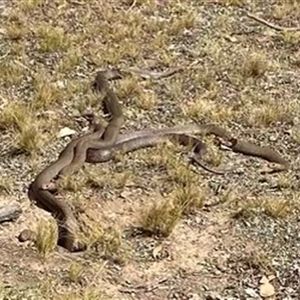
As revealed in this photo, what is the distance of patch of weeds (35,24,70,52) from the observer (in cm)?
938

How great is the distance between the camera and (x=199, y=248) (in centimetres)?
604

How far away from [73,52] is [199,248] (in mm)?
3738

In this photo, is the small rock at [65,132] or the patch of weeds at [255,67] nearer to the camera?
the small rock at [65,132]

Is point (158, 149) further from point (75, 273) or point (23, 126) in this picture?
point (75, 273)

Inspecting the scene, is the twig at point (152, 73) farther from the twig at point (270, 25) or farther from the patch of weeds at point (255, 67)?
the twig at point (270, 25)

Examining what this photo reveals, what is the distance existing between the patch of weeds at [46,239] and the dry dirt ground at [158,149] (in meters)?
0.01

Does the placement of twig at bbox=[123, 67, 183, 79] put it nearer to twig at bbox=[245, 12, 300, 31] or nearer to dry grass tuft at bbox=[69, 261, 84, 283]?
twig at bbox=[245, 12, 300, 31]

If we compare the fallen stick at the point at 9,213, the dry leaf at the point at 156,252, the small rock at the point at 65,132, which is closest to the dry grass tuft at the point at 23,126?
the small rock at the point at 65,132

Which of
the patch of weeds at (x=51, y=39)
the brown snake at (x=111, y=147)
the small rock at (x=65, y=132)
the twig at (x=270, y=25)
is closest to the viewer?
the brown snake at (x=111, y=147)

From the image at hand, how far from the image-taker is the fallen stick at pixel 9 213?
626 cm

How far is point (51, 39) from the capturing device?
9.49m

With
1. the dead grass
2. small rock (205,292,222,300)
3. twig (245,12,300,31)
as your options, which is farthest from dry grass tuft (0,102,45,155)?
twig (245,12,300,31)

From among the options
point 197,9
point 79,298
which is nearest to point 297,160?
point 79,298

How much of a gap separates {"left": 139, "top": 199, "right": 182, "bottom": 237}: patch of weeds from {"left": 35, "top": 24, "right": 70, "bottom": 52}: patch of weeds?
358cm
